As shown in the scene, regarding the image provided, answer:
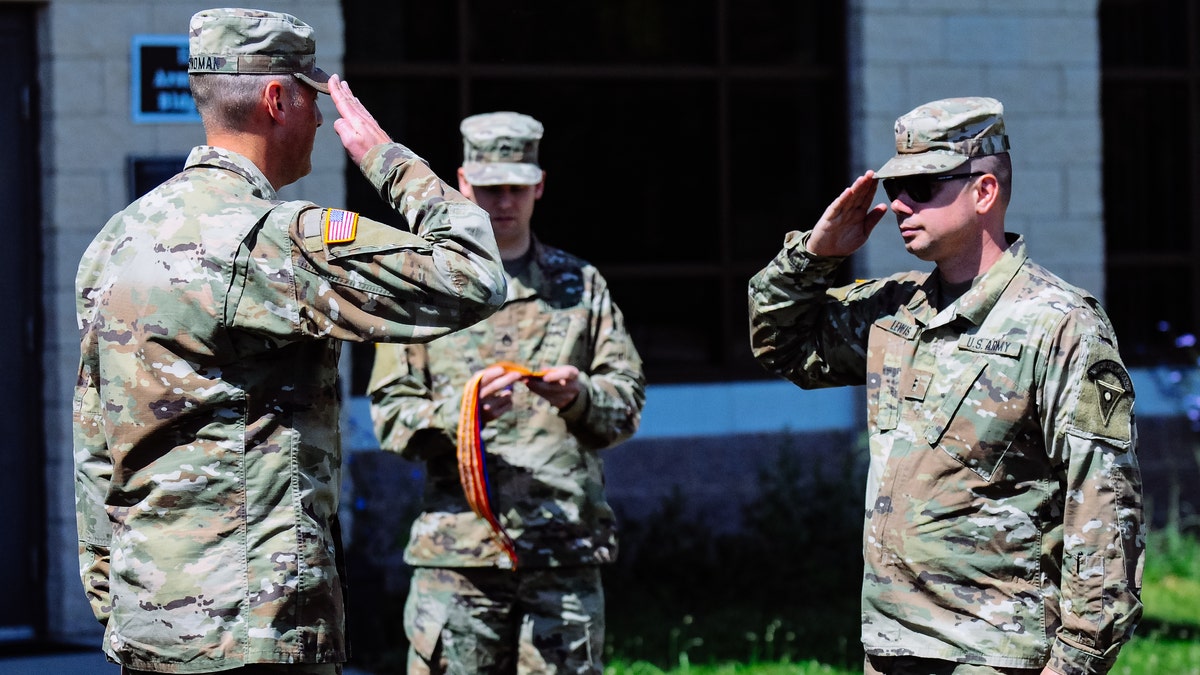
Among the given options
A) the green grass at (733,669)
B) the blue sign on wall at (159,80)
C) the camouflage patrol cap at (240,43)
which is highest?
the blue sign on wall at (159,80)

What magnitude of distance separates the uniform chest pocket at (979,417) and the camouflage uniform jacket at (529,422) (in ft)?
4.33

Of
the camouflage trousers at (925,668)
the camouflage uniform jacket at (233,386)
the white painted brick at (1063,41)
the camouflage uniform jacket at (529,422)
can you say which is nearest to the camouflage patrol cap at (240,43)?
the camouflage uniform jacket at (233,386)

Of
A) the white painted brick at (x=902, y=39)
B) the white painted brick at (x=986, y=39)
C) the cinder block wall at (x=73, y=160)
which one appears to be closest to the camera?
the cinder block wall at (x=73, y=160)

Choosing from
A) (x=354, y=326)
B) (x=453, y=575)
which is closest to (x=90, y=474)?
(x=354, y=326)

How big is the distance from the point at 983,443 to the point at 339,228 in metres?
1.46

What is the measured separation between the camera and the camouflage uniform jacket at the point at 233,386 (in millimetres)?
2797

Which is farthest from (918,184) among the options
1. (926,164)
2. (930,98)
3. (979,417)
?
(930,98)

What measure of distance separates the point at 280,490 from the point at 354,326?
354 mm

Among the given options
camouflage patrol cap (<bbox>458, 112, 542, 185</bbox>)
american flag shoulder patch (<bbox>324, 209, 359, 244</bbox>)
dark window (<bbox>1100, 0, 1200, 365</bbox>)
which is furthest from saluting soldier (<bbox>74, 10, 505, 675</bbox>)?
dark window (<bbox>1100, 0, 1200, 365</bbox>)

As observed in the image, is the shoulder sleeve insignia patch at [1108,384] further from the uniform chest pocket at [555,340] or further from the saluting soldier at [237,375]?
the uniform chest pocket at [555,340]

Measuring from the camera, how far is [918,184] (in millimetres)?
3354

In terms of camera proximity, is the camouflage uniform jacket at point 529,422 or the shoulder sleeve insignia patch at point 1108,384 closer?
the shoulder sleeve insignia patch at point 1108,384

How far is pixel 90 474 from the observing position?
3064 millimetres

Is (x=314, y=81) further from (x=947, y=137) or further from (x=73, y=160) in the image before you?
(x=73, y=160)
